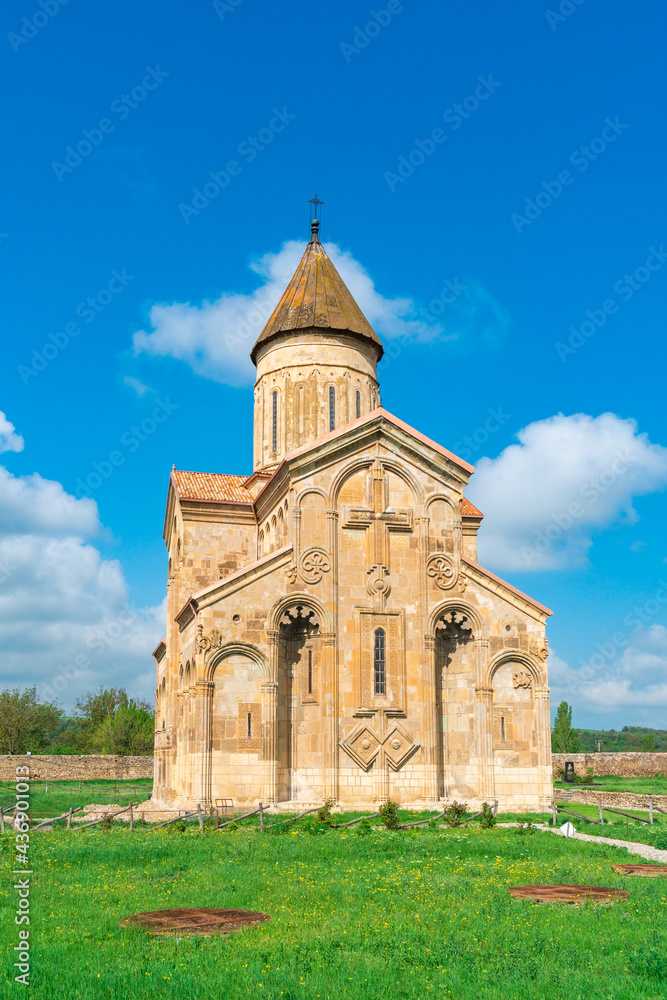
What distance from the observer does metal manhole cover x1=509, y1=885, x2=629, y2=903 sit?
33.0 feet

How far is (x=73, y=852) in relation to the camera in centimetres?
1381

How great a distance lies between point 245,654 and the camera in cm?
2175

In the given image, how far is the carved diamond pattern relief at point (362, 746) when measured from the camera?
2181 centimetres

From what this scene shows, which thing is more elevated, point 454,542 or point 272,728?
point 454,542

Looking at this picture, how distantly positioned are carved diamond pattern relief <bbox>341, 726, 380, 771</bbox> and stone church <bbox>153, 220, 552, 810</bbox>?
1.5 inches

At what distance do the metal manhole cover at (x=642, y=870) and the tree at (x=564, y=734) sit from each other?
43.5 meters

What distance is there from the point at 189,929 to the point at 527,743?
1659cm

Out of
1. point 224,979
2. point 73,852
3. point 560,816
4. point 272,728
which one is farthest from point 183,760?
point 224,979

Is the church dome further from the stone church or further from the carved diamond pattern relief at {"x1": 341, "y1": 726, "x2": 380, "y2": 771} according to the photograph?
the carved diamond pattern relief at {"x1": 341, "y1": 726, "x2": 380, "y2": 771}

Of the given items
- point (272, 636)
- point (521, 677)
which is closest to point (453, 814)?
point (521, 677)

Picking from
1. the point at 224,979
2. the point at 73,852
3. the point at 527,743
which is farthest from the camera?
the point at 527,743

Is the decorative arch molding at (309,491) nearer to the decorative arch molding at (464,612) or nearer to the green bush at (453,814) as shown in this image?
the decorative arch molding at (464,612)

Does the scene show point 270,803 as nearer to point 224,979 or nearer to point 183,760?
point 183,760

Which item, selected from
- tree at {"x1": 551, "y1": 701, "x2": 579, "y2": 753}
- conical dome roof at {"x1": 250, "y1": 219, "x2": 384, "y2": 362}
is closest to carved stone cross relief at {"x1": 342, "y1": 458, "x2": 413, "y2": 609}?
conical dome roof at {"x1": 250, "y1": 219, "x2": 384, "y2": 362}
